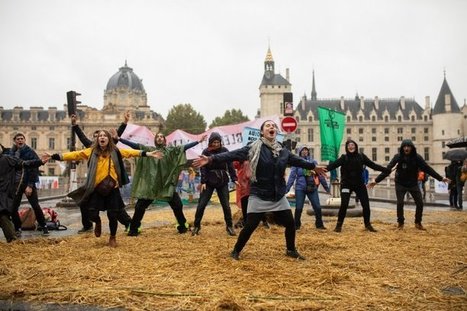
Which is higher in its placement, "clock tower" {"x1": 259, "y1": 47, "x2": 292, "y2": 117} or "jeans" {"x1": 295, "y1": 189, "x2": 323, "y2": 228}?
"clock tower" {"x1": 259, "y1": 47, "x2": 292, "y2": 117}

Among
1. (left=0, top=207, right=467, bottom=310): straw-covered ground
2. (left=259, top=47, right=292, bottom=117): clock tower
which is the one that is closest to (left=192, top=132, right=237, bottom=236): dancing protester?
(left=0, top=207, right=467, bottom=310): straw-covered ground

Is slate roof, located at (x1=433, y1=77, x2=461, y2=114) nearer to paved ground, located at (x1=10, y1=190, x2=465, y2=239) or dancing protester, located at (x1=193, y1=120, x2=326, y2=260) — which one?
paved ground, located at (x1=10, y1=190, x2=465, y2=239)

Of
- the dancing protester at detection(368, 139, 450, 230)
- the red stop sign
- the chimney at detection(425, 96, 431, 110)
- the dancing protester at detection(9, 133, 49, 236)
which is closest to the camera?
the dancing protester at detection(9, 133, 49, 236)

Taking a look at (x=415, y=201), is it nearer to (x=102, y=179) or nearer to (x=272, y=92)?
(x=102, y=179)

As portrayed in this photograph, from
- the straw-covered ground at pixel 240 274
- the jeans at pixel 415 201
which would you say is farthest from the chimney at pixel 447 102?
the straw-covered ground at pixel 240 274

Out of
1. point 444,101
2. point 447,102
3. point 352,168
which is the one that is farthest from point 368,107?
point 352,168

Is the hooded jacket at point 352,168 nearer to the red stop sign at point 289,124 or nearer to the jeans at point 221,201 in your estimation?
the red stop sign at point 289,124

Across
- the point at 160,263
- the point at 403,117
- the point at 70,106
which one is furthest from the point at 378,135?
the point at 160,263

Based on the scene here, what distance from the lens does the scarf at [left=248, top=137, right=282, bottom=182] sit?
567 centimetres

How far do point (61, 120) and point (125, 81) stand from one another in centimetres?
1777

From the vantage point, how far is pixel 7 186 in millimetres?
7469

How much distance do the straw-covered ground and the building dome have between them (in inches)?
3991

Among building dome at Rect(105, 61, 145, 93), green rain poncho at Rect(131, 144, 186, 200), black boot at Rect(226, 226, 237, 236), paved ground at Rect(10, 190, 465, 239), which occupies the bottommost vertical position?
A: paved ground at Rect(10, 190, 465, 239)

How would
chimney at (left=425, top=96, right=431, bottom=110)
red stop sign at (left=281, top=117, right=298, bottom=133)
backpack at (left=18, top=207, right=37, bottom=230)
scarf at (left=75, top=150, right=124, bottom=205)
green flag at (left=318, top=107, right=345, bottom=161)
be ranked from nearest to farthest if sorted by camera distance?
scarf at (left=75, top=150, right=124, bottom=205), backpack at (left=18, top=207, right=37, bottom=230), red stop sign at (left=281, top=117, right=298, bottom=133), green flag at (left=318, top=107, right=345, bottom=161), chimney at (left=425, top=96, right=431, bottom=110)
